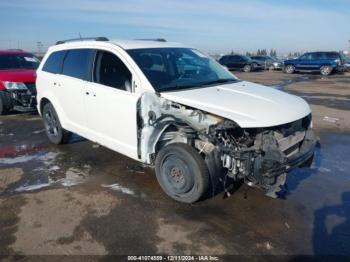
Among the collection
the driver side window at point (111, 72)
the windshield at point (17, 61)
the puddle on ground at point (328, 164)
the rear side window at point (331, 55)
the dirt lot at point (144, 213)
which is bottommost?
the dirt lot at point (144, 213)

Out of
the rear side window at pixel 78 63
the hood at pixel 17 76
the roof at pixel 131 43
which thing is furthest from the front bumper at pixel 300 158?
the hood at pixel 17 76

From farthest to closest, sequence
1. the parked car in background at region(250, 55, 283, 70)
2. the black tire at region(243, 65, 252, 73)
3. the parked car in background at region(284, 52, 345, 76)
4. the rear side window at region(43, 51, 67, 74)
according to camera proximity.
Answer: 1. the parked car in background at region(250, 55, 283, 70)
2. the black tire at region(243, 65, 252, 73)
3. the parked car in background at region(284, 52, 345, 76)
4. the rear side window at region(43, 51, 67, 74)

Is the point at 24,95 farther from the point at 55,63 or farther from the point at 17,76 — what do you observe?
the point at 55,63

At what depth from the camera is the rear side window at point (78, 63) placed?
5.38 meters

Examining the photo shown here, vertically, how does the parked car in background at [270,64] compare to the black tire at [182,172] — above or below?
above

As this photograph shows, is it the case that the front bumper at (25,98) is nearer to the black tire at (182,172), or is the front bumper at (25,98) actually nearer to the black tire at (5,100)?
the black tire at (5,100)

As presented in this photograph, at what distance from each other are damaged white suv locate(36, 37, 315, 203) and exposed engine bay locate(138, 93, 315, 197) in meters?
0.01

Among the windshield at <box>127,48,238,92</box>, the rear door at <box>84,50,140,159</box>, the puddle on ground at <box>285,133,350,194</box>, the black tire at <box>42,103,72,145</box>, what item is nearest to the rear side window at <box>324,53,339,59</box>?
the puddle on ground at <box>285,133,350,194</box>

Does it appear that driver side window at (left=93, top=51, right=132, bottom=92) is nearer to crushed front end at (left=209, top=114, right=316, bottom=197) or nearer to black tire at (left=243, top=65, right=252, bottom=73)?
crushed front end at (left=209, top=114, right=316, bottom=197)

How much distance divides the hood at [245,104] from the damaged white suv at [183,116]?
1 cm

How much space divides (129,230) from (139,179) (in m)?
1.42

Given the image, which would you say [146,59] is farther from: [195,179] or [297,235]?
[297,235]

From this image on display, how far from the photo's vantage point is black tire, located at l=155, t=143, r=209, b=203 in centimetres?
401

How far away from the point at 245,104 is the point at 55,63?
13.0 ft
